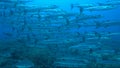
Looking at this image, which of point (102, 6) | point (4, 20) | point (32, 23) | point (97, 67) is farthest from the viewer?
point (4, 20)

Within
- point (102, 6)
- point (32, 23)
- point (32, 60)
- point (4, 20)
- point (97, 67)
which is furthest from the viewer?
point (4, 20)

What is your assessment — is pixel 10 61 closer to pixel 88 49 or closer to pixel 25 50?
pixel 25 50

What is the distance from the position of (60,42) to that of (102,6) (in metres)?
2.14

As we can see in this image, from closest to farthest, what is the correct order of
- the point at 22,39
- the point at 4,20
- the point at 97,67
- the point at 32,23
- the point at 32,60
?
the point at 97,67, the point at 32,60, the point at 22,39, the point at 32,23, the point at 4,20

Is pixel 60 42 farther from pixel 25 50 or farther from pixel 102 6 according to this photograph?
pixel 102 6

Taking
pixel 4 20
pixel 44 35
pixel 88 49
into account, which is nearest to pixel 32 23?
pixel 44 35

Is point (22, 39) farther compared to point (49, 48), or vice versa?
point (22, 39)

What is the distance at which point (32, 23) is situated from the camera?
1462cm

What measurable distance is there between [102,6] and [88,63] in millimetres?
2741

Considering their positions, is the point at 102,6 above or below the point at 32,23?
above

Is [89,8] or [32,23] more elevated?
[89,8]

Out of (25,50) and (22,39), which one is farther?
(22,39)

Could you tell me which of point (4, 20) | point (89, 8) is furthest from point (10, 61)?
point (4, 20)

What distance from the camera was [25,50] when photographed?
36.8ft
